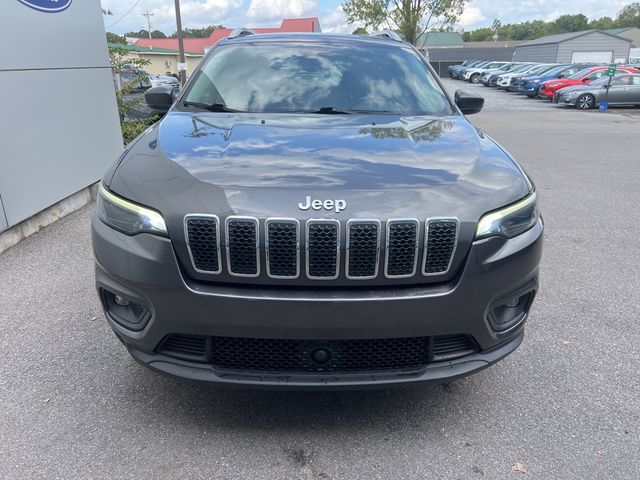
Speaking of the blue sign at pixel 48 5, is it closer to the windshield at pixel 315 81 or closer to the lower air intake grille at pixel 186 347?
the windshield at pixel 315 81

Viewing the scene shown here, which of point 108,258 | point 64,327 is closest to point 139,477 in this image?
point 108,258

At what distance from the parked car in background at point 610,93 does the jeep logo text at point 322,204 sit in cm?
2300

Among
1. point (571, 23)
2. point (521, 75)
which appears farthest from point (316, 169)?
point (571, 23)

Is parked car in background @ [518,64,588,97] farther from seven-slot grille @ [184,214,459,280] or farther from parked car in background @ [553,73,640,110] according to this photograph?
seven-slot grille @ [184,214,459,280]

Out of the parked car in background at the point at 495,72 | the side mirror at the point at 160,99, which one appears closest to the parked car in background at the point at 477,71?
Result: the parked car in background at the point at 495,72

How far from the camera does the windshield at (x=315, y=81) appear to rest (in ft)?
11.1

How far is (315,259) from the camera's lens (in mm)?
2031

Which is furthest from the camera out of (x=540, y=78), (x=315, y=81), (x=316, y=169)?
(x=540, y=78)

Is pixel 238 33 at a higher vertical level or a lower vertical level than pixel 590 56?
higher

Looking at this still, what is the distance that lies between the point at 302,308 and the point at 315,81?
6.55 ft

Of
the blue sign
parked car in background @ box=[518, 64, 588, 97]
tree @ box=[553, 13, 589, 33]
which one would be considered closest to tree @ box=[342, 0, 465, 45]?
parked car in background @ box=[518, 64, 588, 97]

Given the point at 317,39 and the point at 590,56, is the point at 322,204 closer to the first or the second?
the point at 317,39

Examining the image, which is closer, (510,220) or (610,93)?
(510,220)

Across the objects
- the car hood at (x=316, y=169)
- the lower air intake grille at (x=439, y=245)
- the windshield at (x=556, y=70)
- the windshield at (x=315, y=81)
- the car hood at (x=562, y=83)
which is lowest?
the car hood at (x=562, y=83)
